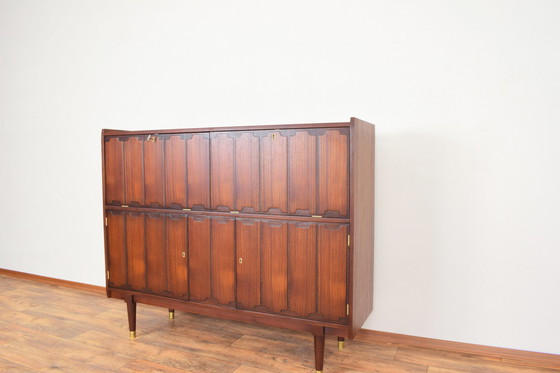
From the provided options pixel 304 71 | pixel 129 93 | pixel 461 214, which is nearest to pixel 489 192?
pixel 461 214

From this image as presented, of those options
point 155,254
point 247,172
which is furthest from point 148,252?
point 247,172

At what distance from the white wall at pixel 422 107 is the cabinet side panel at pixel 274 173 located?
0.65 metres

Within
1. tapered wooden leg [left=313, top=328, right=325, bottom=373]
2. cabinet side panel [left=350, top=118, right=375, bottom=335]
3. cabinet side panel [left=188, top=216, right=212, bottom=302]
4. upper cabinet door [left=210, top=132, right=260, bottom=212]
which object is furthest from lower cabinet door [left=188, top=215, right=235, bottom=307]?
cabinet side panel [left=350, top=118, right=375, bottom=335]

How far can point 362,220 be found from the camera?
228 centimetres

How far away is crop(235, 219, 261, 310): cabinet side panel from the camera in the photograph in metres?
2.31

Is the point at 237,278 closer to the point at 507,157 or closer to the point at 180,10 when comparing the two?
the point at 507,157

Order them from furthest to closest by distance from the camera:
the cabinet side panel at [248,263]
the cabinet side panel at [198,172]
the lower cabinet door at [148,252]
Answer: the lower cabinet door at [148,252], the cabinet side panel at [198,172], the cabinet side panel at [248,263]

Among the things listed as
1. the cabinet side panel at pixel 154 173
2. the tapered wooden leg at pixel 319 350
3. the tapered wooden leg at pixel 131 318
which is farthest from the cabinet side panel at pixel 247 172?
the tapered wooden leg at pixel 131 318

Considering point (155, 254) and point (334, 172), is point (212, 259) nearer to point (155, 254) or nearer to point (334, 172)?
point (155, 254)

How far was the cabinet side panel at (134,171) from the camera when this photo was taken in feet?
8.61

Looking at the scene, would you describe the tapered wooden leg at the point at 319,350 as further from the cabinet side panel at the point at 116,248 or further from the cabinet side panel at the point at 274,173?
the cabinet side panel at the point at 116,248

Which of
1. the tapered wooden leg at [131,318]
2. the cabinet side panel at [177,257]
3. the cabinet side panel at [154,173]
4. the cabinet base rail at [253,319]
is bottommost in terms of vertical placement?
the tapered wooden leg at [131,318]

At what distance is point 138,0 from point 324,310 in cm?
282

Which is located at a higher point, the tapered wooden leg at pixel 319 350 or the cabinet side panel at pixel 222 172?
Result: the cabinet side panel at pixel 222 172
